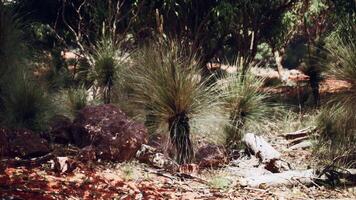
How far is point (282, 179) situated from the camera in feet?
16.0

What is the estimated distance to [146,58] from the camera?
5.31 meters

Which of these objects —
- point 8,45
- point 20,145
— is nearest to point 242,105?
point 20,145

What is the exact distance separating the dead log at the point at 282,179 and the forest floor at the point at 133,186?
7 cm

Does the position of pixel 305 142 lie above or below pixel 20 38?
below

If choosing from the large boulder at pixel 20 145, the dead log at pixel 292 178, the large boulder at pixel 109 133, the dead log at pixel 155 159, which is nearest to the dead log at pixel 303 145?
the dead log at pixel 292 178

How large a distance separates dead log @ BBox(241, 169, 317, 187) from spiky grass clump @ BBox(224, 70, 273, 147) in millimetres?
1471

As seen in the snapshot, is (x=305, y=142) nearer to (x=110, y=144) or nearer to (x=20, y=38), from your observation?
(x=110, y=144)

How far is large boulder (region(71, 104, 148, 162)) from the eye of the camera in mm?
4891

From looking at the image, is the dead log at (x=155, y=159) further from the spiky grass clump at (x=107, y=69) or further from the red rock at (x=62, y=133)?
the spiky grass clump at (x=107, y=69)

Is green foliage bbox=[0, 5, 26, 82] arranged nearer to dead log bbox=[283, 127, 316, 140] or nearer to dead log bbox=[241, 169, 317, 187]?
dead log bbox=[241, 169, 317, 187]

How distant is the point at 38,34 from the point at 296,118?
302 inches

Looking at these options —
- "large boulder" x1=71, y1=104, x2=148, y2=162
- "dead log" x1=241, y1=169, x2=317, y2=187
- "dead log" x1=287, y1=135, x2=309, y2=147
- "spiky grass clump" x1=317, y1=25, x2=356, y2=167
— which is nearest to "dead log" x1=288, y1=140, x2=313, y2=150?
"dead log" x1=287, y1=135, x2=309, y2=147

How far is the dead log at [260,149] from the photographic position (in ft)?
19.0

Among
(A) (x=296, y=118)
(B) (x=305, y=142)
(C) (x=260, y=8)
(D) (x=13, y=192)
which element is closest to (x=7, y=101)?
(D) (x=13, y=192)
